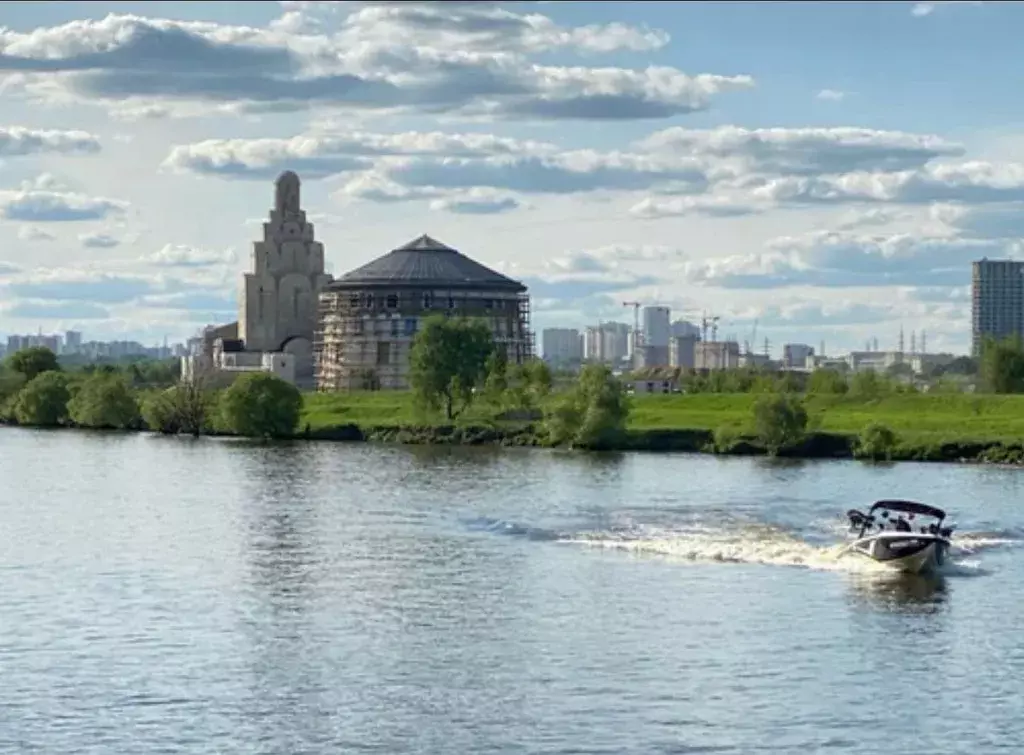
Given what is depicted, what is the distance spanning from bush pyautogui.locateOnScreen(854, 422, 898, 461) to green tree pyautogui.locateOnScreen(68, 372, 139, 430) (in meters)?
52.6

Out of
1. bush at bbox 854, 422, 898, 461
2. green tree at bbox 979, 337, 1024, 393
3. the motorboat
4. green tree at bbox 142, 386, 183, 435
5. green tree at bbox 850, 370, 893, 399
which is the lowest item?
the motorboat

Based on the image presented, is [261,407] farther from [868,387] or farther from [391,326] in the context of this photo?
[391,326]

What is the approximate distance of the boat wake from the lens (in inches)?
2143

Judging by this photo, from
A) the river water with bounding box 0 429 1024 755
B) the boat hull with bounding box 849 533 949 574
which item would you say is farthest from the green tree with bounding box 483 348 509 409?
the boat hull with bounding box 849 533 949 574

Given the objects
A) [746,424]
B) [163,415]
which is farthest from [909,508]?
[163,415]

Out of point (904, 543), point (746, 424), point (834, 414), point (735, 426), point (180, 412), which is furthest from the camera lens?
point (180, 412)

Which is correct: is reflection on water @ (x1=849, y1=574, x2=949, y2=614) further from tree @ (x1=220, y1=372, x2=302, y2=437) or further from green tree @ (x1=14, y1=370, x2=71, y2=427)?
green tree @ (x1=14, y1=370, x2=71, y2=427)

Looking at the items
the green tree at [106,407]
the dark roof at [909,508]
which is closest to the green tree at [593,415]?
the green tree at [106,407]

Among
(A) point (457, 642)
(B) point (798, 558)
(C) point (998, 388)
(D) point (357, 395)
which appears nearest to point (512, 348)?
(D) point (357, 395)

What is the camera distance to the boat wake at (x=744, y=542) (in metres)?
54.4

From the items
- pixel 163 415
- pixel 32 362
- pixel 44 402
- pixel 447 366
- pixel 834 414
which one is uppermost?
pixel 32 362

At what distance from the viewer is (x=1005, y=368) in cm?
15138

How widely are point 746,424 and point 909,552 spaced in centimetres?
6051

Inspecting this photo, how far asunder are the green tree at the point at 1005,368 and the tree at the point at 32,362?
69.8 meters
